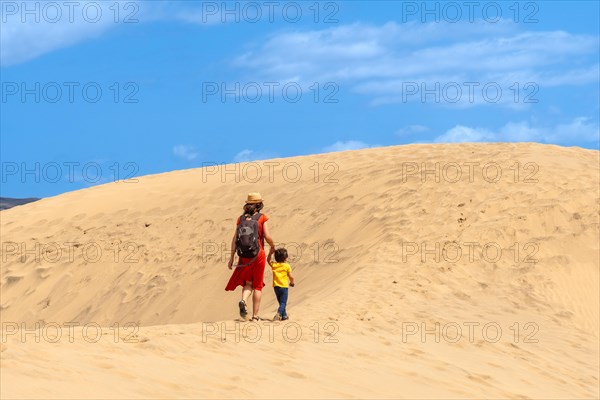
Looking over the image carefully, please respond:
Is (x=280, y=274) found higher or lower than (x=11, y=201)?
lower

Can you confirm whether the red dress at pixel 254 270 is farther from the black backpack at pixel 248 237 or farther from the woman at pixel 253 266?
the black backpack at pixel 248 237

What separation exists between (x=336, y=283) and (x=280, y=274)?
2597 millimetres

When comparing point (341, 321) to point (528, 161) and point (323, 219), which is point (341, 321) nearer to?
point (323, 219)

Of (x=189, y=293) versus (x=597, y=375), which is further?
(x=189, y=293)

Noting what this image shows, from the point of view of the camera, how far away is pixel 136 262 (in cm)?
1838

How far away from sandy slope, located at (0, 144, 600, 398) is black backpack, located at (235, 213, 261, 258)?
86cm

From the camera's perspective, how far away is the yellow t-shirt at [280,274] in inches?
436

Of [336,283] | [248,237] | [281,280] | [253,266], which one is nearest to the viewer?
[248,237]

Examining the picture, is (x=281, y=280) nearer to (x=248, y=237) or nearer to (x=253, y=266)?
(x=253, y=266)

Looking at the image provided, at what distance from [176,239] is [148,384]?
11310 millimetres

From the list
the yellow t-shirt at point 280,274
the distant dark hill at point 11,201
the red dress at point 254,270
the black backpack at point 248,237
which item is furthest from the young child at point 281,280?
the distant dark hill at point 11,201

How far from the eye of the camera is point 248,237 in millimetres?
10656

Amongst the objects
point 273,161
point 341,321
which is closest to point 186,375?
point 341,321

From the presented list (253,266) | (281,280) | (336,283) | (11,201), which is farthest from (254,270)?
(11,201)
